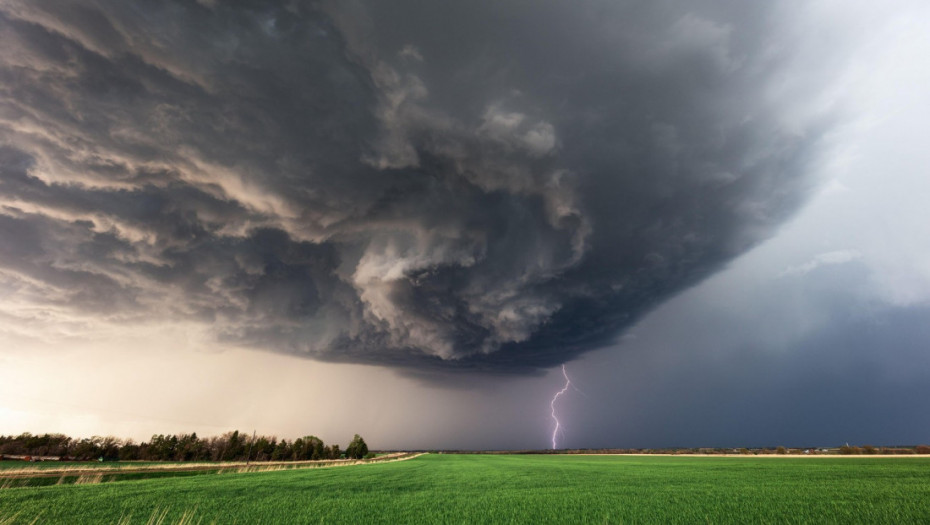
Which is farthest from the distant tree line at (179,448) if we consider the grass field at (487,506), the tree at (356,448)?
the grass field at (487,506)

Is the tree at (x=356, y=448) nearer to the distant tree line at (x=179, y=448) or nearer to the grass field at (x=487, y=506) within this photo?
the distant tree line at (x=179, y=448)

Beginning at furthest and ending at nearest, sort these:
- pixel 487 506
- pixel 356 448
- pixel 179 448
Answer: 1. pixel 356 448
2. pixel 179 448
3. pixel 487 506

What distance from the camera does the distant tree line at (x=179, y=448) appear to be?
10769cm

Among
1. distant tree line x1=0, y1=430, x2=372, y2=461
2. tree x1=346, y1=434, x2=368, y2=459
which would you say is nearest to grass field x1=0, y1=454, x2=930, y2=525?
distant tree line x1=0, y1=430, x2=372, y2=461

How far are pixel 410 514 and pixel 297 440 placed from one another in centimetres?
14356

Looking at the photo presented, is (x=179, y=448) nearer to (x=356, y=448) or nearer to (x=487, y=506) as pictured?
(x=356, y=448)

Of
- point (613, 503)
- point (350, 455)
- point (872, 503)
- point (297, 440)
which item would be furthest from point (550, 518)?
point (350, 455)

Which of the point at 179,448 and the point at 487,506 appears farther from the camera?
the point at 179,448

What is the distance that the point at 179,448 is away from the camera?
398 feet

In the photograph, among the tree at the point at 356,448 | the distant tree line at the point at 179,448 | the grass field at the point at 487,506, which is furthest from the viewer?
the tree at the point at 356,448

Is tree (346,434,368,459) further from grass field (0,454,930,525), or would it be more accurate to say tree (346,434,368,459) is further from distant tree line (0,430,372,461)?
grass field (0,454,930,525)

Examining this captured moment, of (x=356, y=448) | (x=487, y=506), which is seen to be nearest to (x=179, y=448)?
(x=356, y=448)

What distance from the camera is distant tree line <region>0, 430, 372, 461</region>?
4240 inches

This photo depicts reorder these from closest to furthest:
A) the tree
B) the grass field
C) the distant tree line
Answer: the grass field
the distant tree line
the tree
